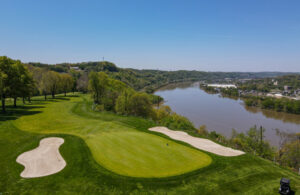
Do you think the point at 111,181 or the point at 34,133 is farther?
the point at 34,133

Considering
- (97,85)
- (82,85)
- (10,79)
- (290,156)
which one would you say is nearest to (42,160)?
(10,79)

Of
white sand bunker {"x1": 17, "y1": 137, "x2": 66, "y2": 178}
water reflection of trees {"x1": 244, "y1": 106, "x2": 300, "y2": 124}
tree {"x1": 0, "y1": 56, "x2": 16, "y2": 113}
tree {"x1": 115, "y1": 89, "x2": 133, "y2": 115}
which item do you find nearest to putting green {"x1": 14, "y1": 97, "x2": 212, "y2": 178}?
white sand bunker {"x1": 17, "y1": 137, "x2": 66, "y2": 178}

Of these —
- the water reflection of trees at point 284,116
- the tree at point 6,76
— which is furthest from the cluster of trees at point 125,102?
the water reflection of trees at point 284,116

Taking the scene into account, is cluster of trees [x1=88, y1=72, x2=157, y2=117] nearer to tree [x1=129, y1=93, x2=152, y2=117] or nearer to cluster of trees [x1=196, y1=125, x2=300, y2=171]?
tree [x1=129, y1=93, x2=152, y2=117]

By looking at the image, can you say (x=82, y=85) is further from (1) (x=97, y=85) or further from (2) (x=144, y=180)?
(2) (x=144, y=180)

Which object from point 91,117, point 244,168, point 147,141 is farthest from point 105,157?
point 91,117

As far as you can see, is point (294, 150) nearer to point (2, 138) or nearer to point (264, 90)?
point (2, 138)

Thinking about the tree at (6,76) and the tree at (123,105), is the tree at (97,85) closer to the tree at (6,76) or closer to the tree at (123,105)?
the tree at (123,105)
